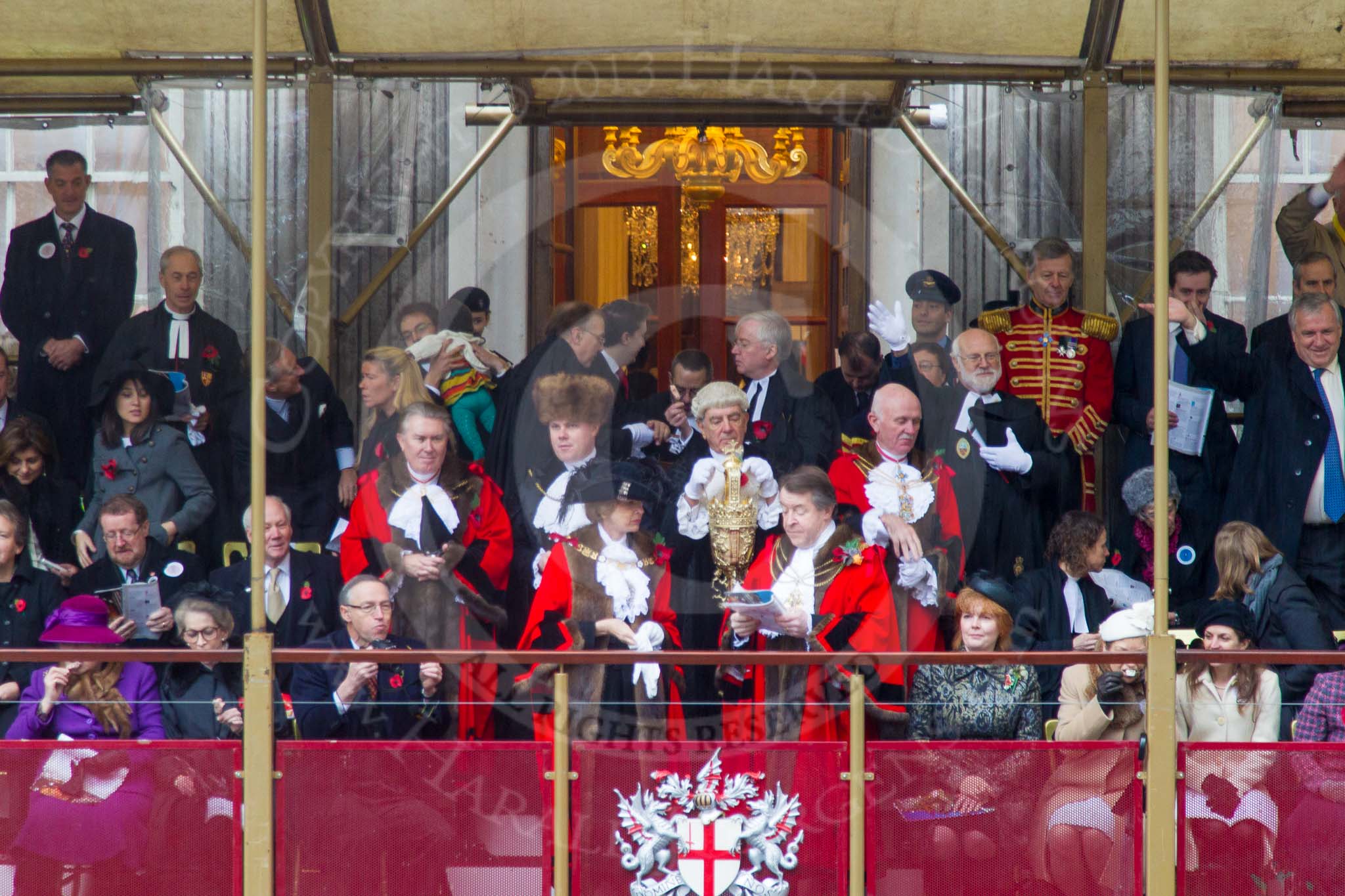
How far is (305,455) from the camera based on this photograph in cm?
723

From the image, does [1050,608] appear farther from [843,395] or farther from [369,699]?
[369,699]

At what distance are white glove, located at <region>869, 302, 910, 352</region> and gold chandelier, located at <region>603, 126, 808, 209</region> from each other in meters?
2.03

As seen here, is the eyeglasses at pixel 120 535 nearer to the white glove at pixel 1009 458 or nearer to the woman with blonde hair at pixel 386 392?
the woman with blonde hair at pixel 386 392

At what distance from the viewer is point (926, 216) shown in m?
8.96

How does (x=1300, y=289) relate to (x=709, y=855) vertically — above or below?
above

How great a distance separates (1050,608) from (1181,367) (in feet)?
4.77

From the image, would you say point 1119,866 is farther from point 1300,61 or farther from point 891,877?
point 1300,61

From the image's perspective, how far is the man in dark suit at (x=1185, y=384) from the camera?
7238mm

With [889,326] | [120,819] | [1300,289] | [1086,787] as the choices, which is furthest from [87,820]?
[1300,289]

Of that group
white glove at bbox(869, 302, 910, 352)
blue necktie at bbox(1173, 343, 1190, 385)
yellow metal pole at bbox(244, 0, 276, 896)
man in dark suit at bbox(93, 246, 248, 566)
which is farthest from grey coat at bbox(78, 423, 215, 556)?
blue necktie at bbox(1173, 343, 1190, 385)

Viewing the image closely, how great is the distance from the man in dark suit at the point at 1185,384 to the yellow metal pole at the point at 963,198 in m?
0.83

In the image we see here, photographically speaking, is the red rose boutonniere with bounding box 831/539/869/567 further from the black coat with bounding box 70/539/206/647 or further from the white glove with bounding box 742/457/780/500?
the black coat with bounding box 70/539/206/647

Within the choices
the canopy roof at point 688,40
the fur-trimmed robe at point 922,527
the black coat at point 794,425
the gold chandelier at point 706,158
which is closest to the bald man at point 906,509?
the fur-trimmed robe at point 922,527

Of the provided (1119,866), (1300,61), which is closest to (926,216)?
(1300,61)
